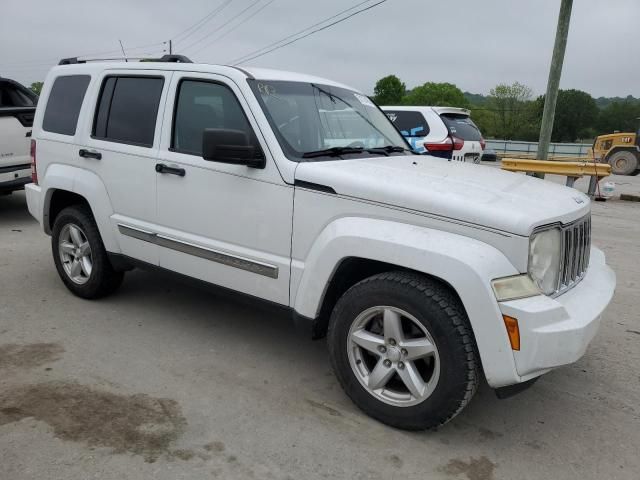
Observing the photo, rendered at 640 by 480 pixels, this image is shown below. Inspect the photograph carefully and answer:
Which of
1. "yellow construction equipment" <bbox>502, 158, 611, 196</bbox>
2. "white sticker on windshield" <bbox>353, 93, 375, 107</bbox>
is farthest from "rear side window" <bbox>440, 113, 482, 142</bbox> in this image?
"white sticker on windshield" <bbox>353, 93, 375, 107</bbox>

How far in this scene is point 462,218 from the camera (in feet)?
8.87

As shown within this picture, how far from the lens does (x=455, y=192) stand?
288 cm

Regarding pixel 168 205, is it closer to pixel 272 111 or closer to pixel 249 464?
pixel 272 111

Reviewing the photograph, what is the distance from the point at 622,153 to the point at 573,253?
2180 cm

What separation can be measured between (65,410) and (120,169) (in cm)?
186

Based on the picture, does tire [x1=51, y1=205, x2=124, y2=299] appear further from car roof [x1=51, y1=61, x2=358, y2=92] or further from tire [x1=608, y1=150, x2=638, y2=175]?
tire [x1=608, y1=150, x2=638, y2=175]

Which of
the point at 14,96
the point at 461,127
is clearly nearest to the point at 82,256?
the point at 14,96

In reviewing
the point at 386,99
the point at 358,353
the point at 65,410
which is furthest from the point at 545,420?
the point at 386,99

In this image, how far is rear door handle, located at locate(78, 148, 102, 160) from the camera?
14.1 ft

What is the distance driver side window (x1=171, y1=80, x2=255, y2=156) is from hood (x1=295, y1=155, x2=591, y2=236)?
713 millimetres

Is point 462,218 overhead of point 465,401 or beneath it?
overhead

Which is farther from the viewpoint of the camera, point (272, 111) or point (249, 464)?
point (272, 111)

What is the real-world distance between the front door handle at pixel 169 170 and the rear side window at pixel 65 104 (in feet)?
3.81

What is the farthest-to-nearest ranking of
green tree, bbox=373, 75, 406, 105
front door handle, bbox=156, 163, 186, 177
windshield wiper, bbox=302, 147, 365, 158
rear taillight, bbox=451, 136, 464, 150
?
green tree, bbox=373, 75, 406, 105 → rear taillight, bbox=451, 136, 464, 150 → front door handle, bbox=156, 163, 186, 177 → windshield wiper, bbox=302, 147, 365, 158
